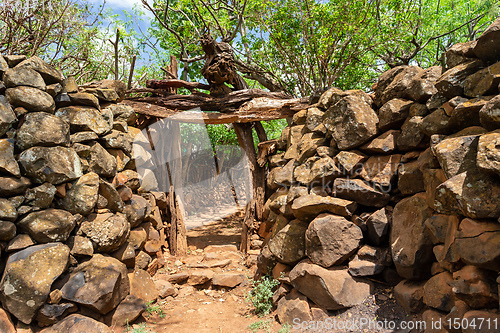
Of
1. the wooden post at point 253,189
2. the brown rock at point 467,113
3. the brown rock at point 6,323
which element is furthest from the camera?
the wooden post at point 253,189

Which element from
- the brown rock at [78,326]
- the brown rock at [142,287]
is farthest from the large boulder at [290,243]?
the brown rock at [78,326]

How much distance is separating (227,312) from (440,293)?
2779mm

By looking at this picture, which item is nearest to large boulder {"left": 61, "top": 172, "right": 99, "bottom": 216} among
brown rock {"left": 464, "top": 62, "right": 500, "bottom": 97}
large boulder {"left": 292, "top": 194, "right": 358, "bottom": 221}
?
large boulder {"left": 292, "top": 194, "right": 358, "bottom": 221}

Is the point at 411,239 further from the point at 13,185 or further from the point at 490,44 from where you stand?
the point at 13,185

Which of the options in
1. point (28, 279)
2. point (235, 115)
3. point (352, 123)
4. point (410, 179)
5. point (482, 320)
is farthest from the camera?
point (235, 115)

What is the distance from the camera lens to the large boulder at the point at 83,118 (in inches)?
167

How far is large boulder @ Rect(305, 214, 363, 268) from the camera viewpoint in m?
3.57

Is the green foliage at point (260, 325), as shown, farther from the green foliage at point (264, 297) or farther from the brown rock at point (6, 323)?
the brown rock at point (6, 323)

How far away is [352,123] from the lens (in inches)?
158

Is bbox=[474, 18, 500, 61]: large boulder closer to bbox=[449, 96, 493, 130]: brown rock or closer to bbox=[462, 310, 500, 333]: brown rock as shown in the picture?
bbox=[449, 96, 493, 130]: brown rock

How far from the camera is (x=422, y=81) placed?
3.55m

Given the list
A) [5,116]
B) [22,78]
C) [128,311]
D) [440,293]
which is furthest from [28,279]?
Answer: [440,293]

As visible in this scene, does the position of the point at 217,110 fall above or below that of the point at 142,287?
A: above

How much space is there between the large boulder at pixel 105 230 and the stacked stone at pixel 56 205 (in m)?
0.01
